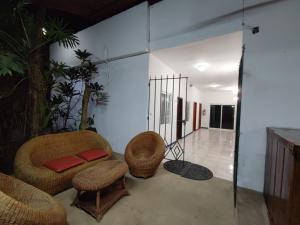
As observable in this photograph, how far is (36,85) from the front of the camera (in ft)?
9.47

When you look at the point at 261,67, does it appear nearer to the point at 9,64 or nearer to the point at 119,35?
the point at 119,35

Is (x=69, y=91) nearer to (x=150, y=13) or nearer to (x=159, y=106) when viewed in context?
(x=159, y=106)

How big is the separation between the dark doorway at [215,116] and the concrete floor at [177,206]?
851cm

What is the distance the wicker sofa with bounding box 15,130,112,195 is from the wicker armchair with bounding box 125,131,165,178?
1.59ft

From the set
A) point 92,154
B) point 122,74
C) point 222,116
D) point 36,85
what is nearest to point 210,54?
point 122,74

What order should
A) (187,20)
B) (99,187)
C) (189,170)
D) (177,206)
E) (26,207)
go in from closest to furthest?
(26,207) → (99,187) → (177,206) → (187,20) → (189,170)

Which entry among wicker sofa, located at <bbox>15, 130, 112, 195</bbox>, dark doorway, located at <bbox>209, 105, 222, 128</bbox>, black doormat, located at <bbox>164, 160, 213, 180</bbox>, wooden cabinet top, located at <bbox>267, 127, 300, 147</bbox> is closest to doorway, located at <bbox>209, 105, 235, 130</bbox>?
dark doorway, located at <bbox>209, 105, 222, 128</bbox>

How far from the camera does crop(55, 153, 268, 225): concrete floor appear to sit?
6.09 ft

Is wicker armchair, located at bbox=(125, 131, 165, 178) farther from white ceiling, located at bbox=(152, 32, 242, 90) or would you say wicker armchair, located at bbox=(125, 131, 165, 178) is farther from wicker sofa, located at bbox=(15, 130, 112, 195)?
white ceiling, located at bbox=(152, 32, 242, 90)

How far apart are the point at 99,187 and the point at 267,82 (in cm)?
292

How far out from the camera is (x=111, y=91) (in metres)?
4.48

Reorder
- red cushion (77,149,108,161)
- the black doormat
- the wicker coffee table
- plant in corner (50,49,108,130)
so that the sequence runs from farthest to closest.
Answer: plant in corner (50,49,108,130) → the black doormat → red cushion (77,149,108,161) → the wicker coffee table

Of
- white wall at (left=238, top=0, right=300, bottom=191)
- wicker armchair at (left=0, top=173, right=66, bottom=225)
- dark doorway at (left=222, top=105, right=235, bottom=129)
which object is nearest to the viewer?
wicker armchair at (left=0, top=173, right=66, bottom=225)

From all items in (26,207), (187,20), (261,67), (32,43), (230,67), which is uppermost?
(187,20)
